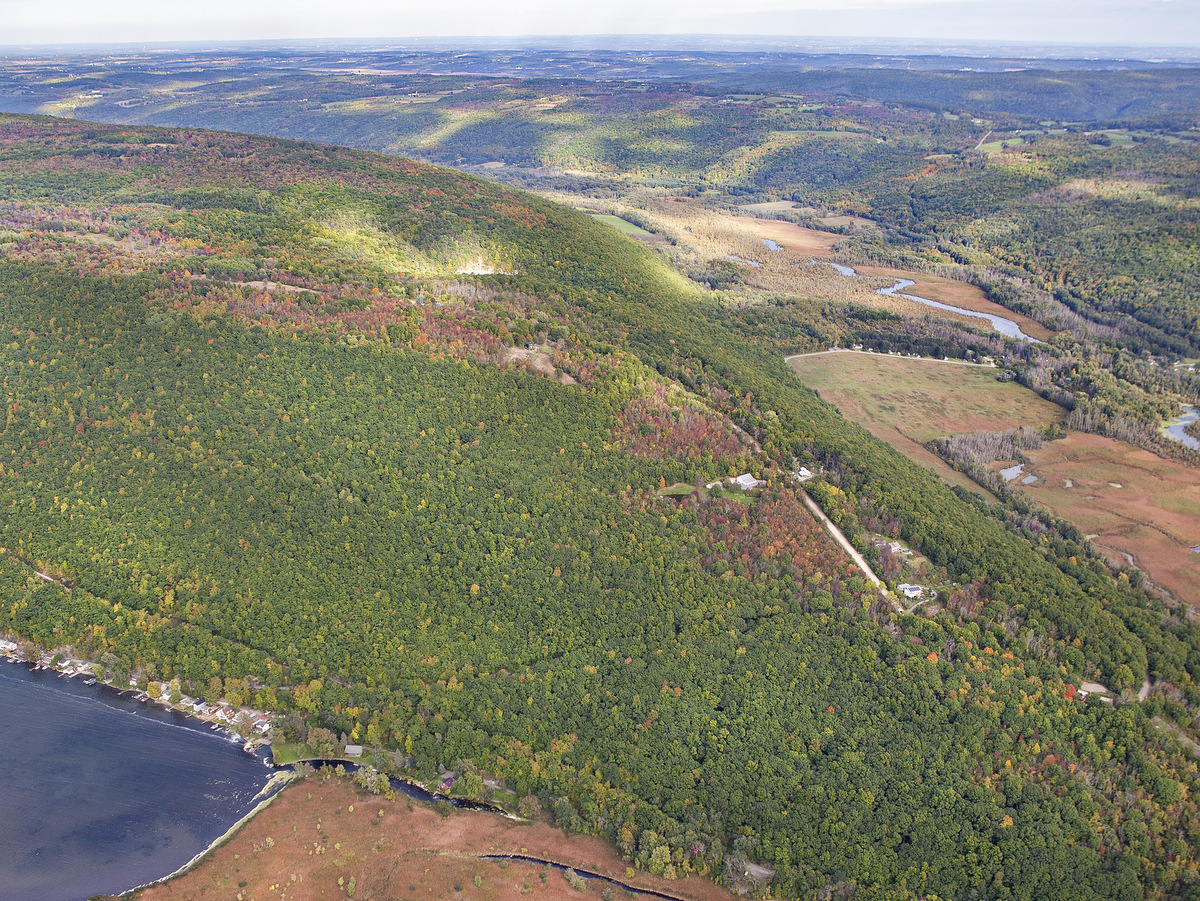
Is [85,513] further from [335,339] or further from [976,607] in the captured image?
[976,607]

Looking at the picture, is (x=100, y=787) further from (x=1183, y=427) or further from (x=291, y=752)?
(x=1183, y=427)

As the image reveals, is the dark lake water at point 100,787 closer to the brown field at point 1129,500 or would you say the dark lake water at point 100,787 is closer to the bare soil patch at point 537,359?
the bare soil patch at point 537,359

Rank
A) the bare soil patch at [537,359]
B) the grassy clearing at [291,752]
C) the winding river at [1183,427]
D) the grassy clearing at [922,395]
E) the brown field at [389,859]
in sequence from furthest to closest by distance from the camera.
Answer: the grassy clearing at [922,395] < the winding river at [1183,427] < the bare soil patch at [537,359] < the grassy clearing at [291,752] < the brown field at [389,859]

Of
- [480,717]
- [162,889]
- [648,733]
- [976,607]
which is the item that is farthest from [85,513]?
[976,607]

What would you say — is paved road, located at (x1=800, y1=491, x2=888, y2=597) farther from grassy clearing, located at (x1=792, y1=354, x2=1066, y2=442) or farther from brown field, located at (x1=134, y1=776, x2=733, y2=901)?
grassy clearing, located at (x1=792, y1=354, x2=1066, y2=442)

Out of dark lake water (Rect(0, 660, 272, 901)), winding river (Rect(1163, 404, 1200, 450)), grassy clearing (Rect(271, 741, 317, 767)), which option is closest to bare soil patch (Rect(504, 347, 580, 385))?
grassy clearing (Rect(271, 741, 317, 767))

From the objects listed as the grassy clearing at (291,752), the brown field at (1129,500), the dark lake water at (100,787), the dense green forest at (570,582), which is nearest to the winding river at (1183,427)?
the brown field at (1129,500)
